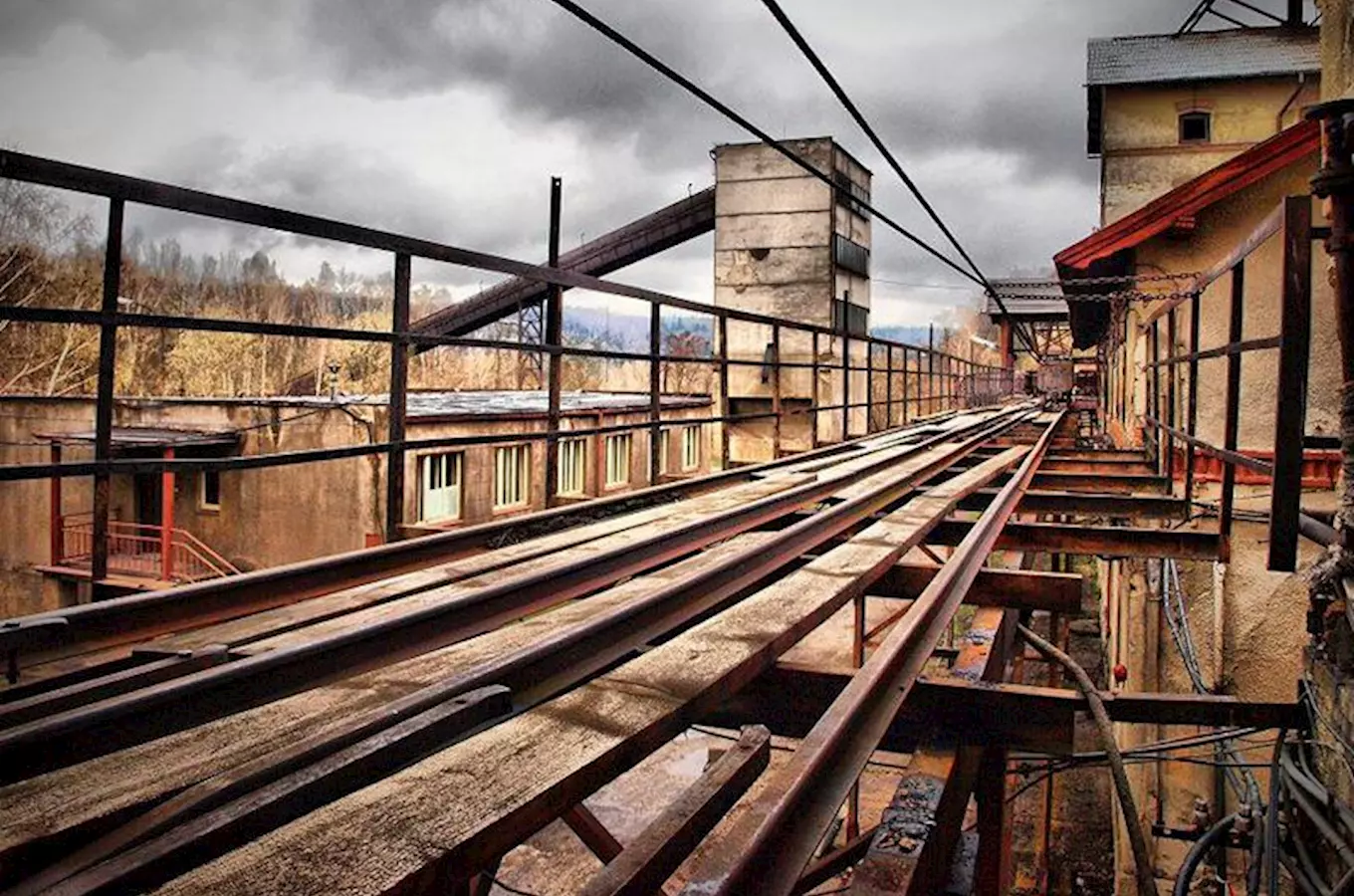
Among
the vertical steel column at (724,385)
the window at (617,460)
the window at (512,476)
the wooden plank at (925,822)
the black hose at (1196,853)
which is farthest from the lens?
the window at (617,460)

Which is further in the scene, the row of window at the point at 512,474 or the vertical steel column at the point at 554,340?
the row of window at the point at 512,474

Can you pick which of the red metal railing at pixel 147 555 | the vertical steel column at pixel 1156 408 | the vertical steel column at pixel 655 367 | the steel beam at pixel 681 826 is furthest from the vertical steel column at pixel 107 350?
the red metal railing at pixel 147 555

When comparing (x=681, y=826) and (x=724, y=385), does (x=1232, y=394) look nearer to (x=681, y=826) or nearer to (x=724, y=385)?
(x=681, y=826)

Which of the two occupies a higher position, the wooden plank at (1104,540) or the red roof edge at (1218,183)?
the red roof edge at (1218,183)

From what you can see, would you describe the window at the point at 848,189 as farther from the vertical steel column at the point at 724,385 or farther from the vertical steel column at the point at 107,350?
the vertical steel column at the point at 107,350

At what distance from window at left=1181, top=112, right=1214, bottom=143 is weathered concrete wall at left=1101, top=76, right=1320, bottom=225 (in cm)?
12

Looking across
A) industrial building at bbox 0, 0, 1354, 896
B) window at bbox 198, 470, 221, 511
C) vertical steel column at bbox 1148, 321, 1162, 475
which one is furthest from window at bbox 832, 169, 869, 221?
industrial building at bbox 0, 0, 1354, 896

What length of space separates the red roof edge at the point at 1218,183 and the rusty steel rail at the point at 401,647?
7.74 m

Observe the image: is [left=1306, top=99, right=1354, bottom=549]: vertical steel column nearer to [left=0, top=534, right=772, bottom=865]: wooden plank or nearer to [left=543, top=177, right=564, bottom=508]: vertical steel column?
[left=0, top=534, right=772, bottom=865]: wooden plank

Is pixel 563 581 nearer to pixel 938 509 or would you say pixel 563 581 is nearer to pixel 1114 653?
pixel 938 509

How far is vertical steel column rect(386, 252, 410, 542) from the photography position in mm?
3244

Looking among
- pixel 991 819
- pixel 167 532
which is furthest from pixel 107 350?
pixel 167 532

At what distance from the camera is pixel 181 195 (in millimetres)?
2512

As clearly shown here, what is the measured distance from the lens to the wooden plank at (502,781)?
112 centimetres
